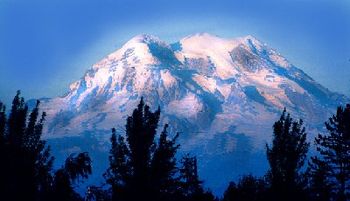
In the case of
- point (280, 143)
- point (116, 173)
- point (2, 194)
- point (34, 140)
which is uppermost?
point (280, 143)

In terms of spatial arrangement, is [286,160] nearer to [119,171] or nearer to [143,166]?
[143,166]

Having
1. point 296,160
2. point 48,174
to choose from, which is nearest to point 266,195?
point 296,160

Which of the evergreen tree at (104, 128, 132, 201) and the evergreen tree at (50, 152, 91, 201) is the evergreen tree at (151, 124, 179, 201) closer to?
the evergreen tree at (104, 128, 132, 201)

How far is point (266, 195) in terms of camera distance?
23703 mm

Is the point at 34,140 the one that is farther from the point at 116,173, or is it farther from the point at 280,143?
the point at 280,143

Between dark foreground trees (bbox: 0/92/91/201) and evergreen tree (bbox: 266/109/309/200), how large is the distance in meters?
9.53

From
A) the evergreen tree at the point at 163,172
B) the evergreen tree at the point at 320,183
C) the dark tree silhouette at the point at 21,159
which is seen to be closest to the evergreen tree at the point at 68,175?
the dark tree silhouette at the point at 21,159

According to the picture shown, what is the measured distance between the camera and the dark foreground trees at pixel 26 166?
17750 mm

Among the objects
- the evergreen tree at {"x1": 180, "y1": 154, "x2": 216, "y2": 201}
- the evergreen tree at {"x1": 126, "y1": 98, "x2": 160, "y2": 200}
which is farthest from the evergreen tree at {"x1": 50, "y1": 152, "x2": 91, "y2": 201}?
the evergreen tree at {"x1": 180, "y1": 154, "x2": 216, "y2": 201}

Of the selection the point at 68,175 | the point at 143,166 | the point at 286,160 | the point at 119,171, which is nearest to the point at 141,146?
the point at 143,166

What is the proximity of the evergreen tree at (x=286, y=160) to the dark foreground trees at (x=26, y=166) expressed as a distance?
953cm

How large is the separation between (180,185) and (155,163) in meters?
1.73

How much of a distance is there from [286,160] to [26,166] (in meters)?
12.9

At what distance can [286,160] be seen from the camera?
23.8 metres
